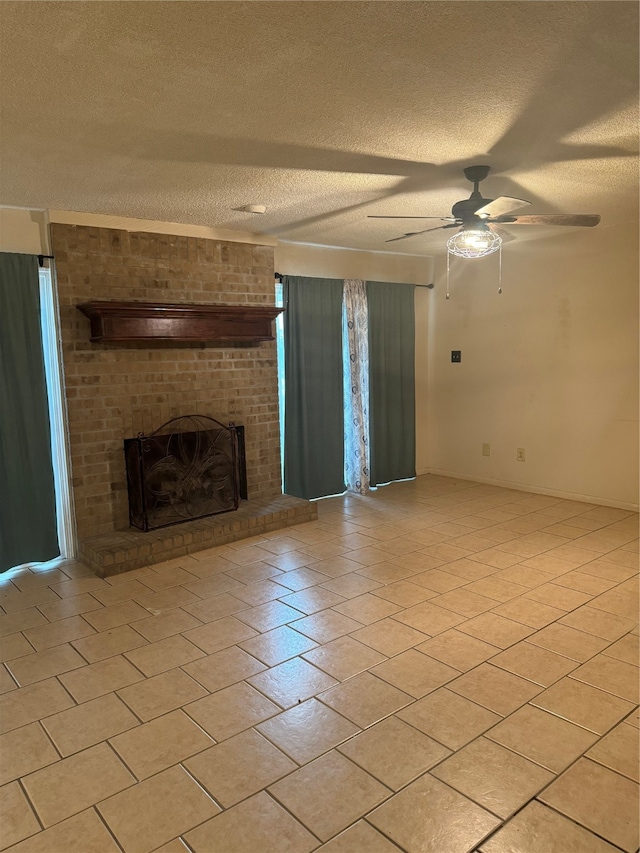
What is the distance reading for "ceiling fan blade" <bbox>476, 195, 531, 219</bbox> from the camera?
284 cm

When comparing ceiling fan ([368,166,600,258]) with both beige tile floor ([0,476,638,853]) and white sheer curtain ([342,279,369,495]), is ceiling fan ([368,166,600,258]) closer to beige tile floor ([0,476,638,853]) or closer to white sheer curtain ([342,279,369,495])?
beige tile floor ([0,476,638,853])

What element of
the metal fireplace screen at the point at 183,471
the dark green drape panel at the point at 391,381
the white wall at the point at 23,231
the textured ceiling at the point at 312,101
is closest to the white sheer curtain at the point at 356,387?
the dark green drape panel at the point at 391,381

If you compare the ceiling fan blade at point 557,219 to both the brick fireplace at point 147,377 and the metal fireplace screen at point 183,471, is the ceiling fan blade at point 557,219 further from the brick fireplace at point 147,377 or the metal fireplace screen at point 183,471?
the metal fireplace screen at point 183,471

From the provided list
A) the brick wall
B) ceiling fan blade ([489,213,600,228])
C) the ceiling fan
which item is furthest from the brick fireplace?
ceiling fan blade ([489,213,600,228])

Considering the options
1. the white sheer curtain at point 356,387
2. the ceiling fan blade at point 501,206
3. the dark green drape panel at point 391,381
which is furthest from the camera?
the dark green drape panel at point 391,381

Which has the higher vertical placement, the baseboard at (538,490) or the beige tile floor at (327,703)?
the baseboard at (538,490)

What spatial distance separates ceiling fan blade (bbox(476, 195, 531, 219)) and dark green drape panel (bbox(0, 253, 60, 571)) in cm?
272

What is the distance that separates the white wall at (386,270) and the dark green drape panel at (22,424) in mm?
2065

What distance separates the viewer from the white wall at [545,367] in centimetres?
477

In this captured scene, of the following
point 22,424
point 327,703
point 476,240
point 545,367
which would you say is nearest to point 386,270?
point 545,367

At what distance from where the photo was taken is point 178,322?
4121 mm

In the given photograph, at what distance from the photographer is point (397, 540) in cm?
425

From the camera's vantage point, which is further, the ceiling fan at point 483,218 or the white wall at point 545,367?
the white wall at point 545,367

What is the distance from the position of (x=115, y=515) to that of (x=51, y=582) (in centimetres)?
63
